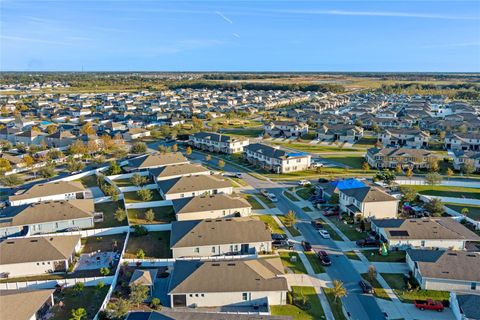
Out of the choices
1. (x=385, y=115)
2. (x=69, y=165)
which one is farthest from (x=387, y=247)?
(x=385, y=115)

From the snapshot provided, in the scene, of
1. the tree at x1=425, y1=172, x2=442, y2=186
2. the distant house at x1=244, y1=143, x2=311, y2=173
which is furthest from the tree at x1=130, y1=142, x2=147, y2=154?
the tree at x1=425, y1=172, x2=442, y2=186

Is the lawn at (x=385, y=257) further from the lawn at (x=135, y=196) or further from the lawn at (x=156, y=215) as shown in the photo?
the lawn at (x=135, y=196)

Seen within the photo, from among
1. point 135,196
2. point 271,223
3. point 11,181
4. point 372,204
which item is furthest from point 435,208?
point 11,181

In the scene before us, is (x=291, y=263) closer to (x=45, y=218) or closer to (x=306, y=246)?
(x=306, y=246)

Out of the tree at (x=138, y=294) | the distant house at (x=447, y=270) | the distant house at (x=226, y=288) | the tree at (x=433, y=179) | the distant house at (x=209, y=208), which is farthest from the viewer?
the tree at (x=433, y=179)

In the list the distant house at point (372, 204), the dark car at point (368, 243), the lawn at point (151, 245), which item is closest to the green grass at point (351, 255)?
the dark car at point (368, 243)

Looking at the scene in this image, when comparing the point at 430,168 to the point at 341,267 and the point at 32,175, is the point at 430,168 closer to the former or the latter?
the point at 341,267
